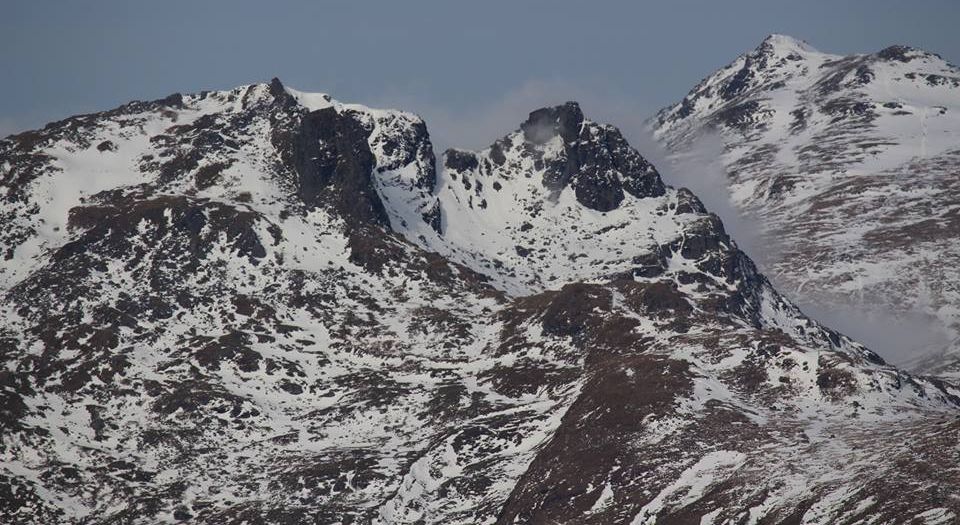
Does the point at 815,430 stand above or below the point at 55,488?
below

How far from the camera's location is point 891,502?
138m

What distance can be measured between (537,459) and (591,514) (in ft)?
67.5

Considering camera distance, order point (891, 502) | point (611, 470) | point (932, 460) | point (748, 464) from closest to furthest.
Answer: point (891, 502)
point (932, 460)
point (748, 464)
point (611, 470)

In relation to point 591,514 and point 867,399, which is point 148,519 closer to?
point 591,514

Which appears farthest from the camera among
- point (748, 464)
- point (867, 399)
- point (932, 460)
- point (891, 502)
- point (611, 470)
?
point (867, 399)

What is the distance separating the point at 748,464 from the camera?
16850 cm

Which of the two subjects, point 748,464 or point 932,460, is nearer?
point 932,460

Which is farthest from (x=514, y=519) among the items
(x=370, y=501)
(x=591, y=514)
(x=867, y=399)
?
(x=867, y=399)

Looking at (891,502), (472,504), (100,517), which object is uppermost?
(100,517)

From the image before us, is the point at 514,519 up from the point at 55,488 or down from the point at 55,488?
down

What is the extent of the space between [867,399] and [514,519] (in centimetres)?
4861

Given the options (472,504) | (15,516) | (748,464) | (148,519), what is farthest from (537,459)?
(15,516)

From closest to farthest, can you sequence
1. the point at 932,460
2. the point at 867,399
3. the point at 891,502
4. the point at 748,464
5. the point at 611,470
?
the point at 891,502 → the point at 932,460 → the point at 748,464 → the point at 611,470 → the point at 867,399

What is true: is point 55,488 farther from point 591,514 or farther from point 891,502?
point 891,502
